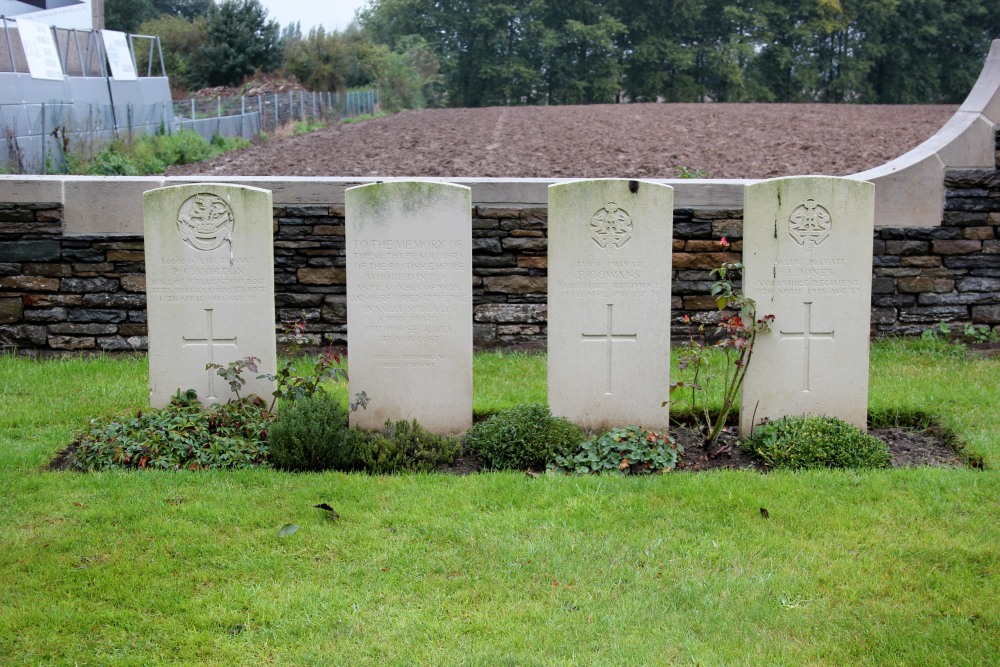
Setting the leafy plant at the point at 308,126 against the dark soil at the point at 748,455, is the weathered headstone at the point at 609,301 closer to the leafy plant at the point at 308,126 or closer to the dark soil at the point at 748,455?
the dark soil at the point at 748,455

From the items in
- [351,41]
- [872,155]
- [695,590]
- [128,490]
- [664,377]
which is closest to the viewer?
[695,590]

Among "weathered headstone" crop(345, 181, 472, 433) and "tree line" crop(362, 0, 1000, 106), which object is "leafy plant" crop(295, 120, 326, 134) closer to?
"tree line" crop(362, 0, 1000, 106)

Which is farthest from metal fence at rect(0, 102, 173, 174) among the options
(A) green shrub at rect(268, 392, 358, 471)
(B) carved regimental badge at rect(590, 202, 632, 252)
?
(B) carved regimental badge at rect(590, 202, 632, 252)

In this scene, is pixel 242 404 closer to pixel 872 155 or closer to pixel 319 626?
pixel 319 626

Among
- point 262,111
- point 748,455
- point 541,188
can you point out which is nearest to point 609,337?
point 748,455

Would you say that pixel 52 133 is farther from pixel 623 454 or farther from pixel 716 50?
pixel 716 50

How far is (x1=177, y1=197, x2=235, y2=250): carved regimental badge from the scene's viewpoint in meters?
5.69

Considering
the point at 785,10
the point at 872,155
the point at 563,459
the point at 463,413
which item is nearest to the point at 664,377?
the point at 563,459

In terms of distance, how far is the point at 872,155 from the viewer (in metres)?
16.5

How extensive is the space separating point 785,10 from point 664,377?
42793 mm

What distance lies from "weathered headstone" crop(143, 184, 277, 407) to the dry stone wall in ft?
6.69

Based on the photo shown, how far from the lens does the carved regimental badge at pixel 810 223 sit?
5.61m

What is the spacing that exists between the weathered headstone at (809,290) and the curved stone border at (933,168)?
8.14 feet

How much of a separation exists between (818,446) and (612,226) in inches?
65.1
